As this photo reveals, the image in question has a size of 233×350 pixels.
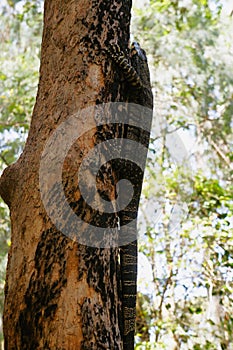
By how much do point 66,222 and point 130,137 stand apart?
617mm

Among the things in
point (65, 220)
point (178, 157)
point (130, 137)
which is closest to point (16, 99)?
point (178, 157)

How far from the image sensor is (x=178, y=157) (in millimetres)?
6410

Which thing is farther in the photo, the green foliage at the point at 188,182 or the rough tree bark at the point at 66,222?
the green foliage at the point at 188,182

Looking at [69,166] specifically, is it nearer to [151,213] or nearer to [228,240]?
[228,240]

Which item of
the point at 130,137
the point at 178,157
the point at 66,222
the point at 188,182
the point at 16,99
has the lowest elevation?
the point at 66,222

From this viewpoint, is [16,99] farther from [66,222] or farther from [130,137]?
[66,222]

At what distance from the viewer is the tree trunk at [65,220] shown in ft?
4.22

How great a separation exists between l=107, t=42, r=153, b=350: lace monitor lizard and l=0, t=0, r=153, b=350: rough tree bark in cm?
7

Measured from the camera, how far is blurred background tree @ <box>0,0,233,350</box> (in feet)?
15.9

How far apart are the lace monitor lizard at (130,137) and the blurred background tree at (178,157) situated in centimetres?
253

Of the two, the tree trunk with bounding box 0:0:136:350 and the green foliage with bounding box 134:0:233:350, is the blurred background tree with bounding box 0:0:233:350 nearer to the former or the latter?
the green foliage with bounding box 134:0:233:350

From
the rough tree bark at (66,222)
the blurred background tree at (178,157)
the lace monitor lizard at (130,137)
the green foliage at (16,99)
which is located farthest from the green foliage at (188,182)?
the rough tree bark at (66,222)

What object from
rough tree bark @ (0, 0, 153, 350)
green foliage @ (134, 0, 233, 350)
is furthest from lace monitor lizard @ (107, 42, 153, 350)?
green foliage @ (134, 0, 233, 350)

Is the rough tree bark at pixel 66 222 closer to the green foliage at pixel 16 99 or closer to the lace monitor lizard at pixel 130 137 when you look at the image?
the lace monitor lizard at pixel 130 137
